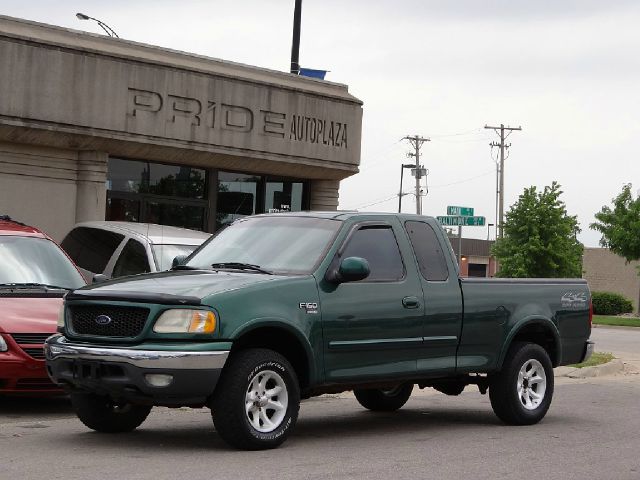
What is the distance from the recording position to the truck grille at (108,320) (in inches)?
346

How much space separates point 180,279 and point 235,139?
47.1 feet

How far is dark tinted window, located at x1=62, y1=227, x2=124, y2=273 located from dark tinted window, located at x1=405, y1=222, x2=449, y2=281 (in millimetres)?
5514

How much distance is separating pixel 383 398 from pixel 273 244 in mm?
2955

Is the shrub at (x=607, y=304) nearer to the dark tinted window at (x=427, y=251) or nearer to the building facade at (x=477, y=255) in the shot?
the dark tinted window at (x=427, y=251)

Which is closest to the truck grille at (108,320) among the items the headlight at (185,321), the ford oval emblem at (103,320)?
the ford oval emblem at (103,320)

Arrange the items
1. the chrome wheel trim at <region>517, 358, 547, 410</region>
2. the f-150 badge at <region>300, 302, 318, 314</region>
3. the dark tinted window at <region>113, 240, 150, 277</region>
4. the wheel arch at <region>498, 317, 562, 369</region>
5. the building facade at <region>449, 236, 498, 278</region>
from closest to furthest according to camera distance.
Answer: the f-150 badge at <region>300, 302, 318, 314</region> < the wheel arch at <region>498, 317, 562, 369</region> < the chrome wheel trim at <region>517, 358, 547, 410</region> < the dark tinted window at <region>113, 240, 150, 277</region> < the building facade at <region>449, 236, 498, 278</region>

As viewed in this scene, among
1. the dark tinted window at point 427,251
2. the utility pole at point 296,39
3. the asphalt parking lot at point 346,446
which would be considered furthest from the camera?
the utility pole at point 296,39

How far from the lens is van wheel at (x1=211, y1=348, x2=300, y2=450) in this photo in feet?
28.6

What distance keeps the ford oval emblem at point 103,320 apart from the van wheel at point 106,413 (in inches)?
34.7

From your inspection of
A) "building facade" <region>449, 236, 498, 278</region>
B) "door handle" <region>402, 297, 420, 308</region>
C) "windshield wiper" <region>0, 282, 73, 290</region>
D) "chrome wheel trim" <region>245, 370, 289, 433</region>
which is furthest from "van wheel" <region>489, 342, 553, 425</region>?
"building facade" <region>449, 236, 498, 278</region>

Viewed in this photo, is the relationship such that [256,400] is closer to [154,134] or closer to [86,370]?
[86,370]

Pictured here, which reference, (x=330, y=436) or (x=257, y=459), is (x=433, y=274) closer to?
(x=330, y=436)

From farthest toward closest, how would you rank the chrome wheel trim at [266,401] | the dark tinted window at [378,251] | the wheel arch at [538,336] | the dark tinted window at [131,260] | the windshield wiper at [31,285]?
the dark tinted window at [131,260] → the windshield wiper at [31,285] → the wheel arch at [538,336] → the dark tinted window at [378,251] → the chrome wheel trim at [266,401]

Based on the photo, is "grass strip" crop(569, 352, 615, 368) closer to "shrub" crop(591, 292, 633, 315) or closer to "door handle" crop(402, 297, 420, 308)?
"door handle" crop(402, 297, 420, 308)
